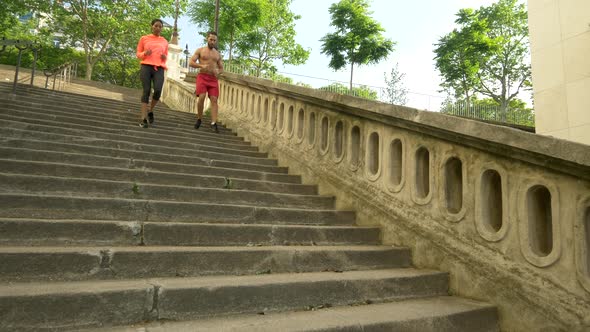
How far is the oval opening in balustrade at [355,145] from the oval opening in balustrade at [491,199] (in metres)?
1.58

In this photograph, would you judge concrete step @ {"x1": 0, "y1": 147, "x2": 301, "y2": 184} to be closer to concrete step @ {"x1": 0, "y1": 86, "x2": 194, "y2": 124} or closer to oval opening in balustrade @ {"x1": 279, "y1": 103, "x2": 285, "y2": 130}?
oval opening in balustrade @ {"x1": 279, "y1": 103, "x2": 285, "y2": 130}

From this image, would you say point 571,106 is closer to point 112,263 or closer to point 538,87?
point 538,87

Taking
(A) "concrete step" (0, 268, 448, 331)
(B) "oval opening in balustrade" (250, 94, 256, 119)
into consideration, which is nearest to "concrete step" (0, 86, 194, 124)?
(B) "oval opening in balustrade" (250, 94, 256, 119)

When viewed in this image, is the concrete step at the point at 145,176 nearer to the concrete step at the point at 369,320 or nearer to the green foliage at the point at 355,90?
the concrete step at the point at 369,320

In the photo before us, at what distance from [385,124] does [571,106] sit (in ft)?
33.7

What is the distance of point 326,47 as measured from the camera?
30078 millimetres

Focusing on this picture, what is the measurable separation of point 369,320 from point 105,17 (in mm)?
33545

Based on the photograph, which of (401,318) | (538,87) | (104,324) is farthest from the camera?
(538,87)

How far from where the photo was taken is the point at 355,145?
4.49 m

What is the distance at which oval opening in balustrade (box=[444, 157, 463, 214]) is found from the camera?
3.33 m

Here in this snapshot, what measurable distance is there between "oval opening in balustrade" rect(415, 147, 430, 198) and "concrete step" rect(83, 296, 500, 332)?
42.2 inches

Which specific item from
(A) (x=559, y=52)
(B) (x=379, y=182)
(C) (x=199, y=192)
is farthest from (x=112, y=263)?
(A) (x=559, y=52)

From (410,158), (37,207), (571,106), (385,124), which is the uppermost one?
(571,106)

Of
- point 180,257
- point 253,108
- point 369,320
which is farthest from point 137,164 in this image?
point 369,320
